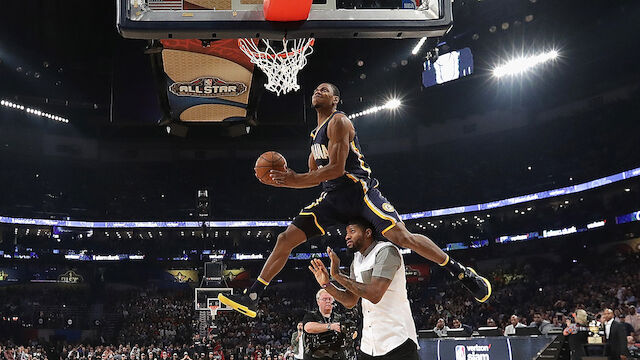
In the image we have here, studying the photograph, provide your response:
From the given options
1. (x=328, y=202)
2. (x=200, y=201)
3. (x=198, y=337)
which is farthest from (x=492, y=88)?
(x=328, y=202)

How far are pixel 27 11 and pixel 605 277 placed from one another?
20997 mm

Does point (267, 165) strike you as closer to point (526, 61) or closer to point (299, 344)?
point (299, 344)

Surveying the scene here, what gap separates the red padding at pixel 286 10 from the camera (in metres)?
5.46

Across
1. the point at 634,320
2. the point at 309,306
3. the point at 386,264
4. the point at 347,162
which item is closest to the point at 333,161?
the point at 347,162

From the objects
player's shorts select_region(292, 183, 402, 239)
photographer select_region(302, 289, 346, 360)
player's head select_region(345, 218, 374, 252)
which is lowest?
photographer select_region(302, 289, 346, 360)

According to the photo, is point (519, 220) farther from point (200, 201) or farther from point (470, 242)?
point (200, 201)

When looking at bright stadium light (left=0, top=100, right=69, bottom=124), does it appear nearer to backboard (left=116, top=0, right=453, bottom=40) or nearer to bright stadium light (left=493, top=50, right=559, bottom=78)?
bright stadium light (left=493, top=50, right=559, bottom=78)

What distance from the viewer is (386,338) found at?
3.93 meters

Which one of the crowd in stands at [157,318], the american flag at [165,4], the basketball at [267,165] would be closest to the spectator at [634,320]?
the basketball at [267,165]

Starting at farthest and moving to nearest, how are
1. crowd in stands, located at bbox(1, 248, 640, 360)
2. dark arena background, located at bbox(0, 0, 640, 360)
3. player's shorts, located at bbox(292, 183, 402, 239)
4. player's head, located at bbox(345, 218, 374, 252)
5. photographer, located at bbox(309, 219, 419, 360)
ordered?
crowd in stands, located at bbox(1, 248, 640, 360), dark arena background, located at bbox(0, 0, 640, 360), player's shorts, located at bbox(292, 183, 402, 239), player's head, located at bbox(345, 218, 374, 252), photographer, located at bbox(309, 219, 419, 360)

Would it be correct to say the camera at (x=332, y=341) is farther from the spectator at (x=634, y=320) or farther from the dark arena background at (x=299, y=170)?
the spectator at (x=634, y=320)

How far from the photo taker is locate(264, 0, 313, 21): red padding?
5.46 metres

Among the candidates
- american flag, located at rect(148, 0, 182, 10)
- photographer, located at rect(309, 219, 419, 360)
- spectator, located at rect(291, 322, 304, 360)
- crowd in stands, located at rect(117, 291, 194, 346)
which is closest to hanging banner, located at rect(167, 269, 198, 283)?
crowd in stands, located at rect(117, 291, 194, 346)

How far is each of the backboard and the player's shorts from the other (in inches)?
59.8
